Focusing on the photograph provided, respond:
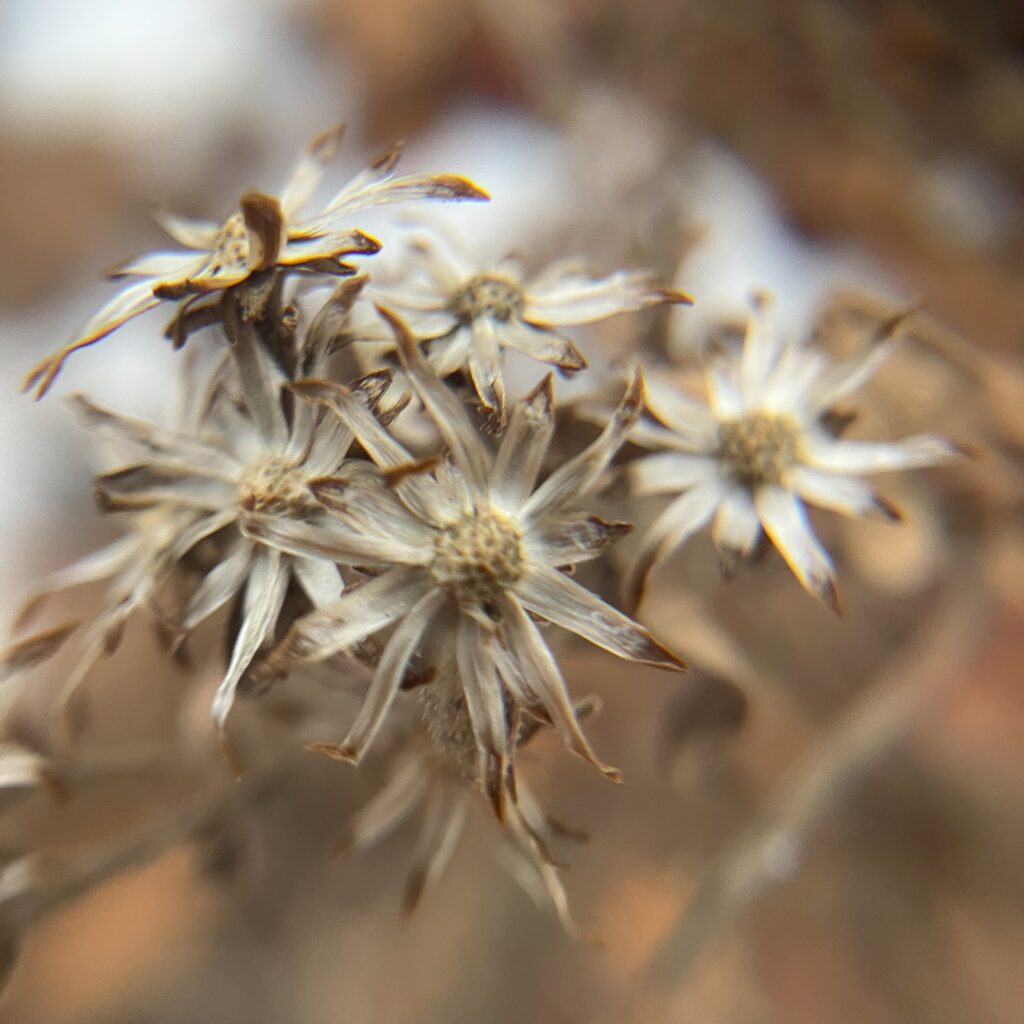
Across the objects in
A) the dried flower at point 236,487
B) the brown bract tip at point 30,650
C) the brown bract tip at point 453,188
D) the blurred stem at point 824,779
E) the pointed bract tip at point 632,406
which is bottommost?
the blurred stem at point 824,779

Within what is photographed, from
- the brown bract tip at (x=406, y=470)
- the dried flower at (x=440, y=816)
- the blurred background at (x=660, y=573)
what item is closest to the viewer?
the brown bract tip at (x=406, y=470)

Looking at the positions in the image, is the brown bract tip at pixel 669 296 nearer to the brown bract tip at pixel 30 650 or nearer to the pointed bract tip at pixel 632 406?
the pointed bract tip at pixel 632 406

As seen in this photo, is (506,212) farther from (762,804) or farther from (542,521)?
(542,521)

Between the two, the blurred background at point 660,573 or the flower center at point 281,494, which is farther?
the blurred background at point 660,573

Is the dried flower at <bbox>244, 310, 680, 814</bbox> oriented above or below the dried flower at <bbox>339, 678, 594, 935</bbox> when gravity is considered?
above

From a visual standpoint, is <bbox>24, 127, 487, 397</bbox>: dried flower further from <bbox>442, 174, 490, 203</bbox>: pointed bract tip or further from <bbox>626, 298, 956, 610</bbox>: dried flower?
<bbox>626, 298, 956, 610</bbox>: dried flower

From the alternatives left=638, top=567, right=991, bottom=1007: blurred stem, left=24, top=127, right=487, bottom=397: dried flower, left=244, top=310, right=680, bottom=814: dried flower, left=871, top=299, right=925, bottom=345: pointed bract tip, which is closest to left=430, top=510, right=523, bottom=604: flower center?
left=244, top=310, right=680, bottom=814: dried flower

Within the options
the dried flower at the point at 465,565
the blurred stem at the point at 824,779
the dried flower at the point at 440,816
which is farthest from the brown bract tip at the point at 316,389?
the blurred stem at the point at 824,779

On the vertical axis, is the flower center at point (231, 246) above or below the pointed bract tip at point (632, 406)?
below
